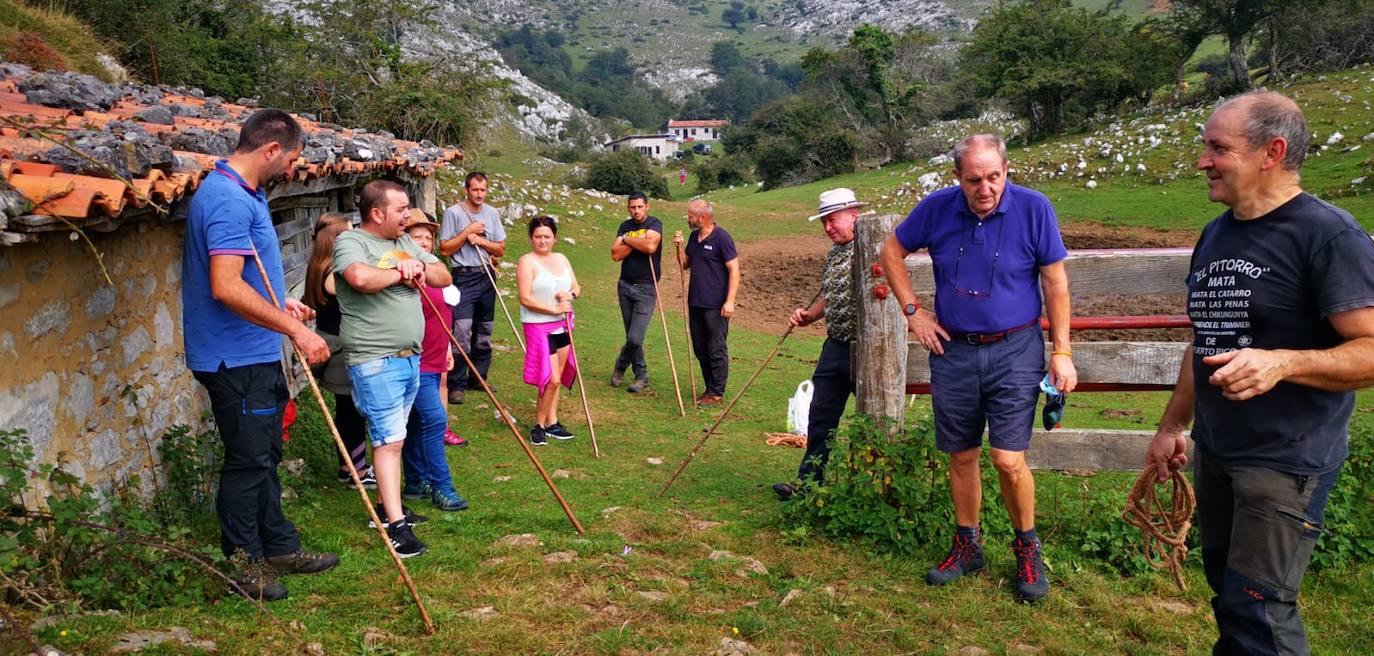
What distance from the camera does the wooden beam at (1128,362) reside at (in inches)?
191

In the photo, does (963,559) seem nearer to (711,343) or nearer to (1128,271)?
(1128,271)

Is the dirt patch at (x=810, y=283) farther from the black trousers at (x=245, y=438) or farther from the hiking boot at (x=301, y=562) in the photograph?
the black trousers at (x=245, y=438)

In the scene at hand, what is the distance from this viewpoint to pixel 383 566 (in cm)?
466

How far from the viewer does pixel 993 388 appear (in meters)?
4.17

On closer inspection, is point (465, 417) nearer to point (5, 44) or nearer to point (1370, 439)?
point (1370, 439)

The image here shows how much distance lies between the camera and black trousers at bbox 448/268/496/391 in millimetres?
8531

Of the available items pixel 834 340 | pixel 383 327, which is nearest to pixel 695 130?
pixel 834 340

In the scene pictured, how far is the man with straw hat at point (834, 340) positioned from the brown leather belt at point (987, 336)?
1.35 metres

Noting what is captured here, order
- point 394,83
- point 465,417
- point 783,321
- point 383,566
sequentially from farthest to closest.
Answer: point 394,83, point 783,321, point 465,417, point 383,566

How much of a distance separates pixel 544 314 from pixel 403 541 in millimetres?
2967

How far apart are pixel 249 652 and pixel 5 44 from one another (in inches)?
429

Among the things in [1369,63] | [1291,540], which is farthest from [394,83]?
[1369,63]

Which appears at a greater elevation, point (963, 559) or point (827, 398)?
point (827, 398)

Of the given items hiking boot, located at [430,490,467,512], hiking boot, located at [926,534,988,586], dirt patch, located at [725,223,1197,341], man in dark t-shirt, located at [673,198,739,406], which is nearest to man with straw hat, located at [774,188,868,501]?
hiking boot, located at [926,534,988,586]
